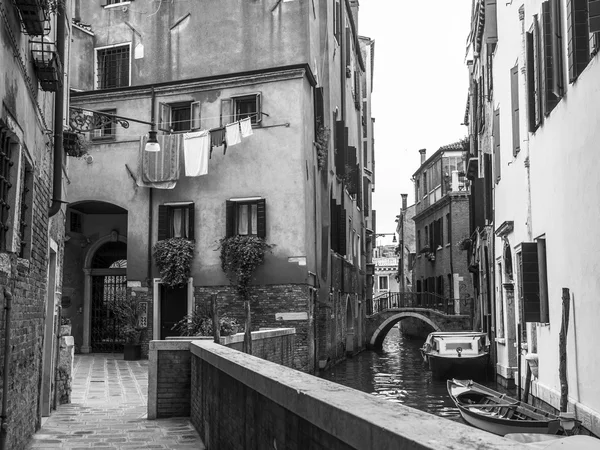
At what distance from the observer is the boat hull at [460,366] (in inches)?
818

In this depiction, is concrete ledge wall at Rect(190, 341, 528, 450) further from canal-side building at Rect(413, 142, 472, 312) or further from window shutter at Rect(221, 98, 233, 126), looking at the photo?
canal-side building at Rect(413, 142, 472, 312)

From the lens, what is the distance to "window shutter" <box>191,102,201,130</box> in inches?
819

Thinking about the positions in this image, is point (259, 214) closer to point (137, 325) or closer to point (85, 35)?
point (137, 325)

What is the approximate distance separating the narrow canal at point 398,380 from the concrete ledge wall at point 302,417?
826 cm

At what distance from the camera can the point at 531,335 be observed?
13.9 metres

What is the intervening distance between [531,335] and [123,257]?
528 inches

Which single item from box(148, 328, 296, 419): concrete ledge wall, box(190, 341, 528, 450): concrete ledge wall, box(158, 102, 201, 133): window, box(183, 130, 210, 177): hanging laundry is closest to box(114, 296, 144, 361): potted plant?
box(183, 130, 210, 177): hanging laundry

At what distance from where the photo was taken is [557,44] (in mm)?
10188

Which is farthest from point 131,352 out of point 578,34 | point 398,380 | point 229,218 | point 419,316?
point 419,316

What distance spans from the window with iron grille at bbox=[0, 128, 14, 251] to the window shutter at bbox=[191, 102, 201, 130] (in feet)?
47.0

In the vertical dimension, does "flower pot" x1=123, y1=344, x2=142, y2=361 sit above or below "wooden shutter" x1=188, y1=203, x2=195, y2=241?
below

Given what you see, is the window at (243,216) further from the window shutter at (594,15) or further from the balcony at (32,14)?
the balcony at (32,14)

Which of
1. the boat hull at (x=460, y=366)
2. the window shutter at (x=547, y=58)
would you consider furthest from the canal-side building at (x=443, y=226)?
the window shutter at (x=547, y=58)

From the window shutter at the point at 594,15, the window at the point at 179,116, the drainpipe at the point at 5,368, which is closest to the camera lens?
the drainpipe at the point at 5,368
